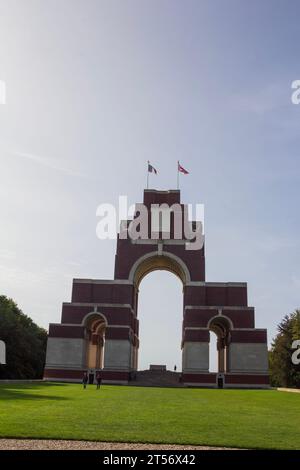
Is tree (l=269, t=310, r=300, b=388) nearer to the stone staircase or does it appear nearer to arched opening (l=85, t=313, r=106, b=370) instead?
the stone staircase

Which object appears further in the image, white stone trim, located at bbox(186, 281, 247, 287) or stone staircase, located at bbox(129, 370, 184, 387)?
white stone trim, located at bbox(186, 281, 247, 287)

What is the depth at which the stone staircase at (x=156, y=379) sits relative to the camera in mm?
49375

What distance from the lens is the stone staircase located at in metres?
49.4

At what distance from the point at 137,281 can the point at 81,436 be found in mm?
47527

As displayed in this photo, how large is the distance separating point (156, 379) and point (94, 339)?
11.3 metres

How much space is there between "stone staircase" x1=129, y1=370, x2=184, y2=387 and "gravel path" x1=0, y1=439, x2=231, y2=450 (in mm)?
39013

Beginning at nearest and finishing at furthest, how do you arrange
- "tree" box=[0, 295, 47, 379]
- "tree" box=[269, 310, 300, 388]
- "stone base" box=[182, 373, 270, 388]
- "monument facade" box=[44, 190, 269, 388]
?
1. "stone base" box=[182, 373, 270, 388]
2. "monument facade" box=[44, 190, 269, 388]
3. "tree" box=[0, 295, 47, 379]
4. "tree" box=[269, 310, 300, 388]

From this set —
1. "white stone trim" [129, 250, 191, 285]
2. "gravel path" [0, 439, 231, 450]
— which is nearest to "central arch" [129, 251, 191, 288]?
"white stone trim" [129, 250, 191, 285]

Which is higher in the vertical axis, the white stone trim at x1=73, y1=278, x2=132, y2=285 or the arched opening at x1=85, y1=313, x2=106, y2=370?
the white stone trim at x1=73, y1=278, x2=132, y2=285

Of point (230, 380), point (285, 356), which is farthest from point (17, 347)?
point (285, 356)

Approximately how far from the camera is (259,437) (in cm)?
1201

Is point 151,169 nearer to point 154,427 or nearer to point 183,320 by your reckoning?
point 183,320

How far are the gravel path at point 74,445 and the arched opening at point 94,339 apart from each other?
139ft
